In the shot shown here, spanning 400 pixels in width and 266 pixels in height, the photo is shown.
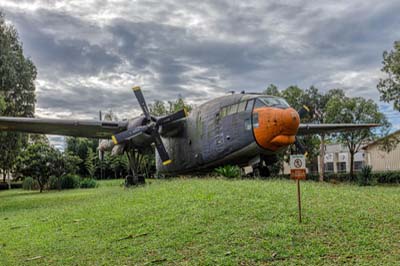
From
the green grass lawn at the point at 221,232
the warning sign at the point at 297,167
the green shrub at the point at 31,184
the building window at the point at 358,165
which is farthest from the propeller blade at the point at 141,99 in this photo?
the building window at the point at 358,165

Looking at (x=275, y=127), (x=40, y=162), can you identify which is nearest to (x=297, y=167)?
(x=275, y=127)

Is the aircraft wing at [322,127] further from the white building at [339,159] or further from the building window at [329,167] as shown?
the building window at [329,167]

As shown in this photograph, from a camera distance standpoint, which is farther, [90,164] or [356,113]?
[90,164]

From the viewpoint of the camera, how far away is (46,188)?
109ft

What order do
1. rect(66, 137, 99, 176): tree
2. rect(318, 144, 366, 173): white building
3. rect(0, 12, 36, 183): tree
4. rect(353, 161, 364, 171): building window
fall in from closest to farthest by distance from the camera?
1. rect(0, 12, 36, 183): tree
2. rect(353, 161, 364, 171): building window
3. rect(318, 144, 366, 173): white building
4. rect(66, 137, 99, 176): tree

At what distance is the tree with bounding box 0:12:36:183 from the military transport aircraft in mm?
2806

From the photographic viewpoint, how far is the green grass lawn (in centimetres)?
561

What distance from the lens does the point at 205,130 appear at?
17.2 metres

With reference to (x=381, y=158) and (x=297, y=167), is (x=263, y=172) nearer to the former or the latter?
(x=297, y=167)

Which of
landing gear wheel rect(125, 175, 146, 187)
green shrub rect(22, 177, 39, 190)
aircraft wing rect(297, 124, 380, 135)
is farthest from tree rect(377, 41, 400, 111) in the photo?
green shrub rect(22, 177, 39, 190)

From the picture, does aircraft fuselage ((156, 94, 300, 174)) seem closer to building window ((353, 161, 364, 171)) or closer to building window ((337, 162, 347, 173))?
building window ((353, 161, 364, 171))

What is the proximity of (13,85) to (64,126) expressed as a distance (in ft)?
14.0

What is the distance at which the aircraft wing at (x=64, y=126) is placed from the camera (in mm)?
16564

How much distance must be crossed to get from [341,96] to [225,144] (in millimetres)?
20587
